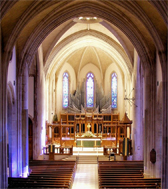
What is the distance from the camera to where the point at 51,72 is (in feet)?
96.7

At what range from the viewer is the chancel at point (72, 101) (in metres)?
13.8

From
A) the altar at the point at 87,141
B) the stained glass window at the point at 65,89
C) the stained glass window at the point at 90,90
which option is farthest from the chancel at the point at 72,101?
the stained glass window at the point at 90,90

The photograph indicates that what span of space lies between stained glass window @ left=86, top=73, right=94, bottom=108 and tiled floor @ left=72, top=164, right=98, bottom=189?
40.3 feet

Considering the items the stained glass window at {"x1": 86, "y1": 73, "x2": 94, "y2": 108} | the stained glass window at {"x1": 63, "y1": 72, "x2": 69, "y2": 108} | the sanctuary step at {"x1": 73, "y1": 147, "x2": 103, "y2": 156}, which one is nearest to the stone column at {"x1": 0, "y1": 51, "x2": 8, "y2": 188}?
the sanctuary step at {"x1": 73, "y1": 147, "x2": 103, "y2": 156}

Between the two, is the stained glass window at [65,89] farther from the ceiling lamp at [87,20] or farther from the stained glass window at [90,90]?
the ceiling lamp at [87,20]

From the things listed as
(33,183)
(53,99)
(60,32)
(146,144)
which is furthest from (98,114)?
(33,183)

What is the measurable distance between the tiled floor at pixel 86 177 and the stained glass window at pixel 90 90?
1228cm

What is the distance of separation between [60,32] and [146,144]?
10.4 meters

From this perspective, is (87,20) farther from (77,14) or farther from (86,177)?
(86,177)

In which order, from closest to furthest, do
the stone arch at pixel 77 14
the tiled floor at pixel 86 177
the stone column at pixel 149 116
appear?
1. the tiled floor at pixel 86 177
2. the stone column at pixel 149 116
3. the stone arch at pixel 77 14

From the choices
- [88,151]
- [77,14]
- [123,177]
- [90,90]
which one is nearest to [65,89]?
[90,90]

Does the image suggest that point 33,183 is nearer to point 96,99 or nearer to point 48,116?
point 48,116

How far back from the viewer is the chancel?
45.2ft

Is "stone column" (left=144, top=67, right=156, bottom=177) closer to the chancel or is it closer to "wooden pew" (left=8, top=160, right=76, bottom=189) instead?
the chancel
